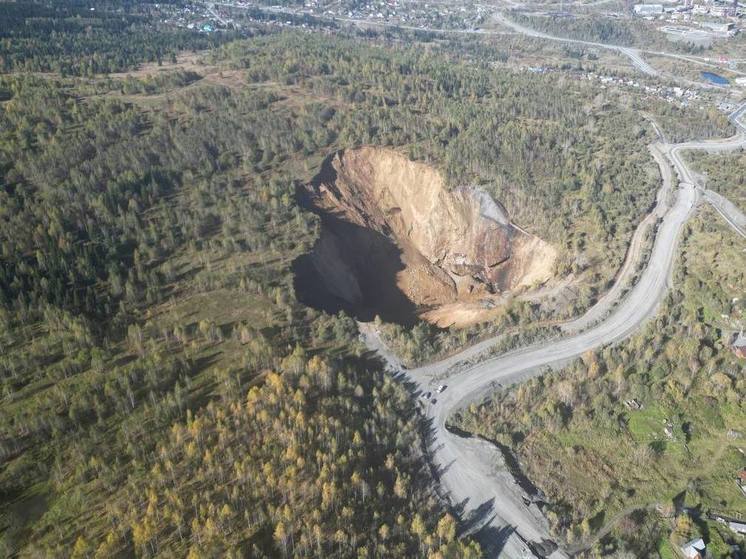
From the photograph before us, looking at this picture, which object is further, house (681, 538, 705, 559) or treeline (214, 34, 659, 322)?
treeline (214, 34, 659, 322)

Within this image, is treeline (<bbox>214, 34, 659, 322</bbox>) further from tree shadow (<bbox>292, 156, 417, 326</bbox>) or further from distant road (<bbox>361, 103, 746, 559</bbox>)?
tree shadow (<bbox>292, 156, 417, 326</bbox>)

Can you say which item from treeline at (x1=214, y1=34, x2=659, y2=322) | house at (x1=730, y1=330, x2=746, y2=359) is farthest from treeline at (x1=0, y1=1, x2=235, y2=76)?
house at (x1=730, y1=330, x2=746, y2=359)

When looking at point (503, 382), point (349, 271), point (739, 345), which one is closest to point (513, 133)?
point (349, 271)

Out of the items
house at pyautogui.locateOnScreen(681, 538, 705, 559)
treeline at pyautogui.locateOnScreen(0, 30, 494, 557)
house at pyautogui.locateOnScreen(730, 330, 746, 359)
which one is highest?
treeline at pyautogui.locateOnScreen(0, 30, 494, 557)

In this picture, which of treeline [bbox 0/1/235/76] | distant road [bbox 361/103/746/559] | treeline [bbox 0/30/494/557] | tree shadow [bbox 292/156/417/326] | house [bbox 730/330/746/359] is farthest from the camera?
treeline [bbox 0/1/235/76]

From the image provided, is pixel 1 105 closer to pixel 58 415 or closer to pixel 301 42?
pixel 58 415

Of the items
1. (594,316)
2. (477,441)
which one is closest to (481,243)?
(594,316)
